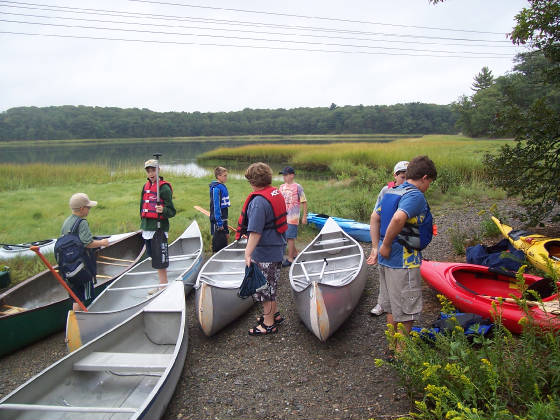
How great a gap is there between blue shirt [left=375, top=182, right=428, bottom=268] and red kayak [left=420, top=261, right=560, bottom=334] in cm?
129

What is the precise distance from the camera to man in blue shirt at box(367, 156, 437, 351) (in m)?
2.78

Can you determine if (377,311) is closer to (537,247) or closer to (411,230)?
(411,230)

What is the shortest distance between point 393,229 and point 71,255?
3505 mm

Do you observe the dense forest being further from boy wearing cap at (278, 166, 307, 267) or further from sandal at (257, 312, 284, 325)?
sandal at (257, 312, 284, 325)

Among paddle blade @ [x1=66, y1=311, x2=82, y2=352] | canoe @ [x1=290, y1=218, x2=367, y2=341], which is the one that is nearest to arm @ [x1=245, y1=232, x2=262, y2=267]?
canoe @ [x1=290, y1=218, x2=367, y2=341]

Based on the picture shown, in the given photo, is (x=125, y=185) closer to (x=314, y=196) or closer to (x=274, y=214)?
(x=314, y=196)

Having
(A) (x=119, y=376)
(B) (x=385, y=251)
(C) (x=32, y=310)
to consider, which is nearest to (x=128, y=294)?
(C) (x=32, y=310)

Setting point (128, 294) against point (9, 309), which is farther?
point (128, 294)

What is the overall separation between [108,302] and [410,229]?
13.5 ft

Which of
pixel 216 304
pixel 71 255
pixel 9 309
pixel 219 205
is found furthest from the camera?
pixel 219 205

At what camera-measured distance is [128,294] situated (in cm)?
521

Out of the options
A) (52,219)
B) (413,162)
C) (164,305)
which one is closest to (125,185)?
Answer: (52,219)

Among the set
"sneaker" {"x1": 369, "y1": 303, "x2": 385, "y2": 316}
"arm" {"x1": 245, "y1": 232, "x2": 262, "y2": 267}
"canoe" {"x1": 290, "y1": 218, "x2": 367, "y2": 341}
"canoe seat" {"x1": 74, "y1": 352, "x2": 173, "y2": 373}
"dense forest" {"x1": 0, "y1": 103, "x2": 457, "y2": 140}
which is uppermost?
"dense forest" {"x1": 0, "y1": 103, "x2": 457, "y2": 140}

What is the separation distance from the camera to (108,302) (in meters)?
4.89
